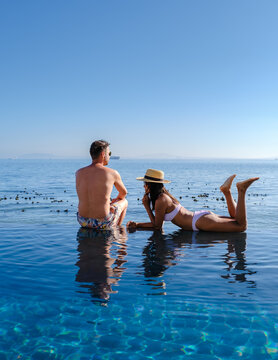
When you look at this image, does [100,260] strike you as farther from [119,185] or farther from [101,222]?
[119,185]

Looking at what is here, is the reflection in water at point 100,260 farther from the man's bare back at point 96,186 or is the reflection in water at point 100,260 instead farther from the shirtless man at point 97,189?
the man's bare back at point 96,186

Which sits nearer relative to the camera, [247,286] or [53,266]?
[247,286]

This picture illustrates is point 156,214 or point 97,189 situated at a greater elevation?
point 97,189

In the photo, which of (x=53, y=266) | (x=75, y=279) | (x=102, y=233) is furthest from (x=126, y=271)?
(x=102, y=233)

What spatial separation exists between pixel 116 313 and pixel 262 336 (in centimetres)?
229

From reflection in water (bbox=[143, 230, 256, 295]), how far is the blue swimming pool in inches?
1.2

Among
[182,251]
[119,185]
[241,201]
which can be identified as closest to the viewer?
[182,251]

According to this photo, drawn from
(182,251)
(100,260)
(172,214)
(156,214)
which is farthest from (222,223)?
(100,260)

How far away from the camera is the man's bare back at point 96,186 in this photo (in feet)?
30.8

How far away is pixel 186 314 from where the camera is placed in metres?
5.31

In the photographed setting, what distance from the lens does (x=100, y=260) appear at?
7.94m

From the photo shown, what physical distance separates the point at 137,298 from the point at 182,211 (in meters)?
5.32

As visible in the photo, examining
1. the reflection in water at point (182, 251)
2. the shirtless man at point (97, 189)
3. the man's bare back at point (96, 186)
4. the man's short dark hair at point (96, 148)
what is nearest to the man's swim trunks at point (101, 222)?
the shirtless man at point (97, 189)

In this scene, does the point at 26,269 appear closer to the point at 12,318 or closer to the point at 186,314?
the point at 12,318
